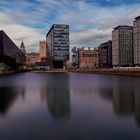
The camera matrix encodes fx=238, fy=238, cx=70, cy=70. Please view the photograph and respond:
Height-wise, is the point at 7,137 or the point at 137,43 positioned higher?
the point at 137,43

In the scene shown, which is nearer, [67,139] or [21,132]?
[67,139]

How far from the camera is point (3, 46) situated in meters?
129

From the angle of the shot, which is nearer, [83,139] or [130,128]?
[83,139]

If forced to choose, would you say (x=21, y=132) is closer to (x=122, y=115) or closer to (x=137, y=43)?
(x=122, y=115)

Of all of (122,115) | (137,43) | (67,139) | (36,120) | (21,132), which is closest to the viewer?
(67,139)

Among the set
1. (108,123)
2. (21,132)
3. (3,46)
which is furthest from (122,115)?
(3,46)

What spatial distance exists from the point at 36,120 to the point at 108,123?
601 centimetres

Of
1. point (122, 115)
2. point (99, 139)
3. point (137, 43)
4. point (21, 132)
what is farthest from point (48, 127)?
point (137, 43)

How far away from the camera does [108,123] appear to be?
18.8 metres

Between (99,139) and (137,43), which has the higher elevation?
(137,43)

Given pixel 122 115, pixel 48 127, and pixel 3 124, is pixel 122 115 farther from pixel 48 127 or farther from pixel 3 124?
pixel 3 124

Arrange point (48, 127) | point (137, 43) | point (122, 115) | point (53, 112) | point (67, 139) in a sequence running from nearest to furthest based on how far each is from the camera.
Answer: point (67, 139), point (48, 127), point (122, 115), point (53, 112), point (137, 43)

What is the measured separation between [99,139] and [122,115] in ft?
25.1

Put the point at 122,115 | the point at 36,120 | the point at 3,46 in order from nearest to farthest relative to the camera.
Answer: the point at 36,120
the point at 122,115
the point at 3,46
